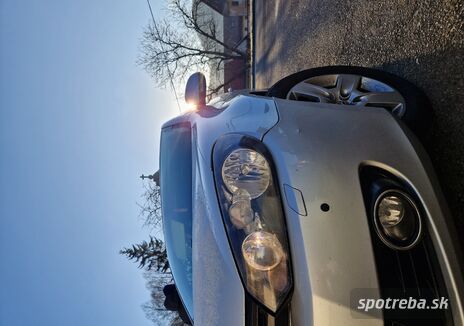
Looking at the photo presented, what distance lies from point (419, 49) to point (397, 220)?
1703 millimetres

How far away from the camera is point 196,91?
3119 mm

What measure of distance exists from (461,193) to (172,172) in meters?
1.87

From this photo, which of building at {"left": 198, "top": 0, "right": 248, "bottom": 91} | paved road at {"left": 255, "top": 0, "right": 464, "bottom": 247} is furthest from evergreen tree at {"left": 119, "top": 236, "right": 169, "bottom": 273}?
paved road at {"left": 255, "top": 0, "right": 464, "bottom": 247}

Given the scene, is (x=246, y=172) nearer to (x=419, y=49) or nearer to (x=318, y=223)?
(x=318, y=223)

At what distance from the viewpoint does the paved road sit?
2.52 meters

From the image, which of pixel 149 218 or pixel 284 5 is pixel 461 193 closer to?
pixel 284 5

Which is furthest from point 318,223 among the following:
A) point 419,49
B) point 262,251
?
point 419,49

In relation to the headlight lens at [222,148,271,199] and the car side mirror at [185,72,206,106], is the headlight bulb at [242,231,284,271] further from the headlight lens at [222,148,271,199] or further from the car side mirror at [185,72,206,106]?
the car side mirror at [185,72,206,106]

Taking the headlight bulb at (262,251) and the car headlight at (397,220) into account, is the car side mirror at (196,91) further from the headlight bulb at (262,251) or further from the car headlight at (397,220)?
the car headlight at (397,220)

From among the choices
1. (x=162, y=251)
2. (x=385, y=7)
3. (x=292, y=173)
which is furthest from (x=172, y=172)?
(x=162, y=251)

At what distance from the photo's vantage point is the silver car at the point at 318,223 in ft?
5.44

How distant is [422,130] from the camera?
97.6 inches

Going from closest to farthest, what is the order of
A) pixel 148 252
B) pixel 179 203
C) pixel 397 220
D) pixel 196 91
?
pixel 397 220 < pixel 179 203 < pixel 196 91 < pixel 148 252

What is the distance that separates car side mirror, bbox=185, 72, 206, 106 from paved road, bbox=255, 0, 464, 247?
61.1 inches
